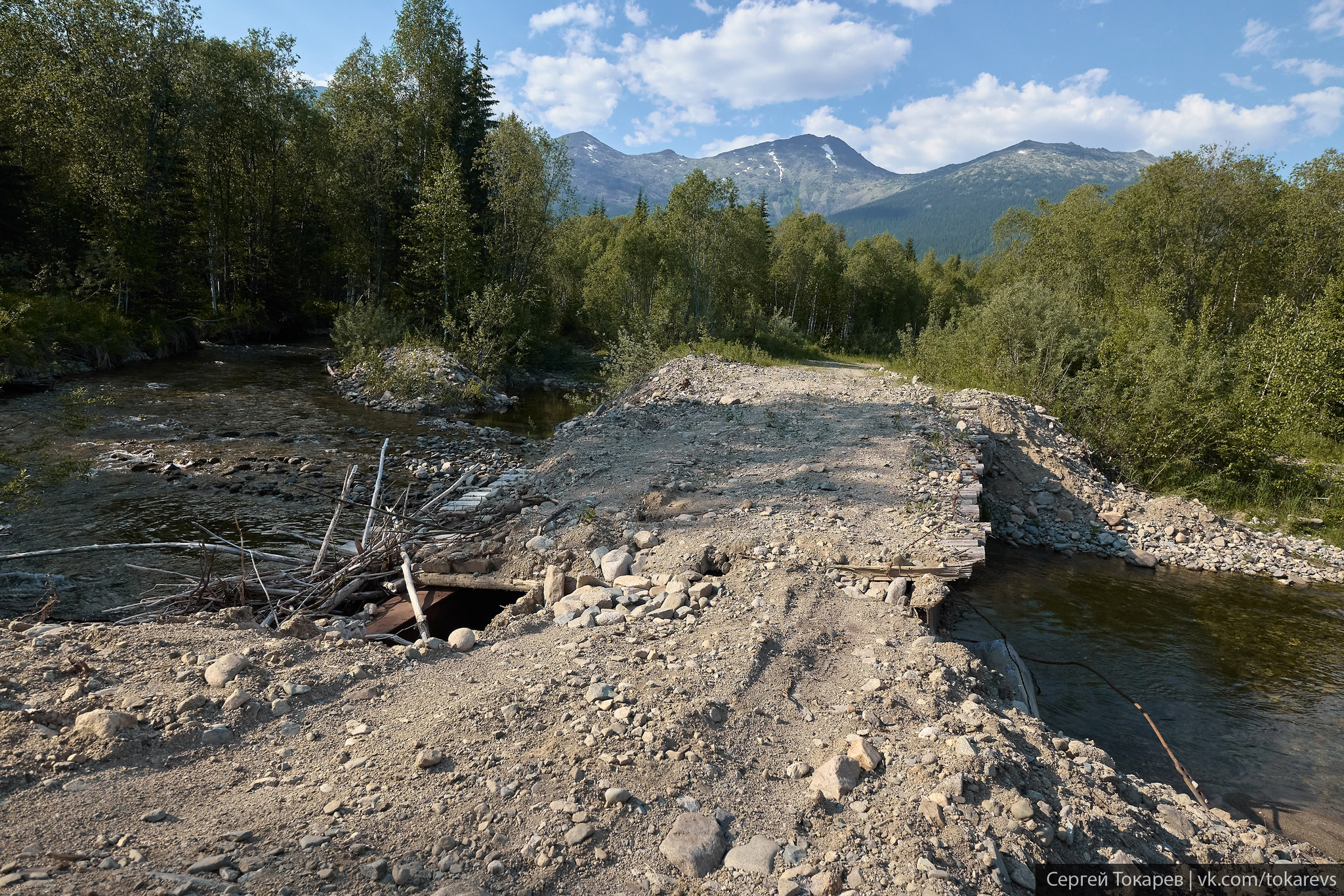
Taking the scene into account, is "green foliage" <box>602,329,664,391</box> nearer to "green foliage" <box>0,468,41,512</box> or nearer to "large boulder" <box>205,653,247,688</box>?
"green foliage" <box>0,468,41,512</box>

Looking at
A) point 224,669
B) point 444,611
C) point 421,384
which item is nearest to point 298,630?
point 224,669

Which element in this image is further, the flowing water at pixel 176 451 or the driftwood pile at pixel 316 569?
the flowing water at pixel 176 451

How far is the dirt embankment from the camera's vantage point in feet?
10.8

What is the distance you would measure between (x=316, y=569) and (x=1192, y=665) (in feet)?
38.6

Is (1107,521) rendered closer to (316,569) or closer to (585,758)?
(585,758)

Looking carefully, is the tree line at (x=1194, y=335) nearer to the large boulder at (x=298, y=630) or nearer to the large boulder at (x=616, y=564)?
the large boulder at (x=616, y=564)

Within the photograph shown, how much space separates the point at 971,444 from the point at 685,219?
25164 millimetres

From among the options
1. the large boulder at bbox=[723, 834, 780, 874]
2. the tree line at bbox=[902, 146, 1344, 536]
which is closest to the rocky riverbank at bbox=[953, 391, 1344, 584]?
the tree line at bbox=[902, 146, 1344, 536]

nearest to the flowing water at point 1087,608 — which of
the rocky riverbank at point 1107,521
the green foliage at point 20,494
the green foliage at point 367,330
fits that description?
the green foliage at point 20,494

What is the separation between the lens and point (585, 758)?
162 inches

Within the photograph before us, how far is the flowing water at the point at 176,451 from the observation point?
8.85 m

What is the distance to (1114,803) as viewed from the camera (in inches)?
173

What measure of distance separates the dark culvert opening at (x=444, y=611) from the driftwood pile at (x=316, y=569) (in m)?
Result: 0.29

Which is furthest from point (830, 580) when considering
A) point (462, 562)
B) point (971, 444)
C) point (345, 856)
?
point (971, 444)
